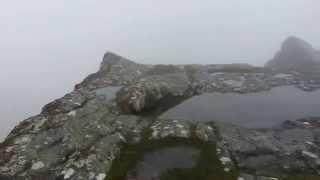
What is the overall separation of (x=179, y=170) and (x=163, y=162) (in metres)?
1.22

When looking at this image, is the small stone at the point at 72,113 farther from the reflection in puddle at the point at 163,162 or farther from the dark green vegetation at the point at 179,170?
the reflection in puddle at the point at 163,162

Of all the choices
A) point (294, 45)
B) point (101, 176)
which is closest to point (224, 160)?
point (101, 176)

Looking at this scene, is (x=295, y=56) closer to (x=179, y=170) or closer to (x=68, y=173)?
(x=179, y=170)

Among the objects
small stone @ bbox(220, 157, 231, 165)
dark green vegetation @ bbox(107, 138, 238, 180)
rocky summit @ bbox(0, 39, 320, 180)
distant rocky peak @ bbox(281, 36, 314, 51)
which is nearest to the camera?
dark green vegetation @ bbox(107, 138, 238, 180)

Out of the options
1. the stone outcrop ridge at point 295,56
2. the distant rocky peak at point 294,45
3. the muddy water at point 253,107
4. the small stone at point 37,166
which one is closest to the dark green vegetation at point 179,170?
the small stone at point 37,166

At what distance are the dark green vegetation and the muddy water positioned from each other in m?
4.87

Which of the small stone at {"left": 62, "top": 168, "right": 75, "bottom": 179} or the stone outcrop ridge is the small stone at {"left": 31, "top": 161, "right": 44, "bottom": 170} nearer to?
the small stone at {"left": 62, "top": 168, "right": 75, "bottom": 179}

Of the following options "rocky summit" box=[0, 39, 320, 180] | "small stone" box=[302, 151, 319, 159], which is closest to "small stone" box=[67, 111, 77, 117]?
"rocky summit" box=[0, 39, 320, 180]

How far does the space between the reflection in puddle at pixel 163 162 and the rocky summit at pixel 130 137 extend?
41.5 inches

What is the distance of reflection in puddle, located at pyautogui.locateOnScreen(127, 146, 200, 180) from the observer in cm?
2083

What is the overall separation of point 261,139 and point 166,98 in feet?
34.2

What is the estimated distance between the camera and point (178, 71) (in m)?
41.0

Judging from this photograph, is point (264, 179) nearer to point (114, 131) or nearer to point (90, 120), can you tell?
point (114, 131)

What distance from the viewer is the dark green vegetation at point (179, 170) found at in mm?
20641
